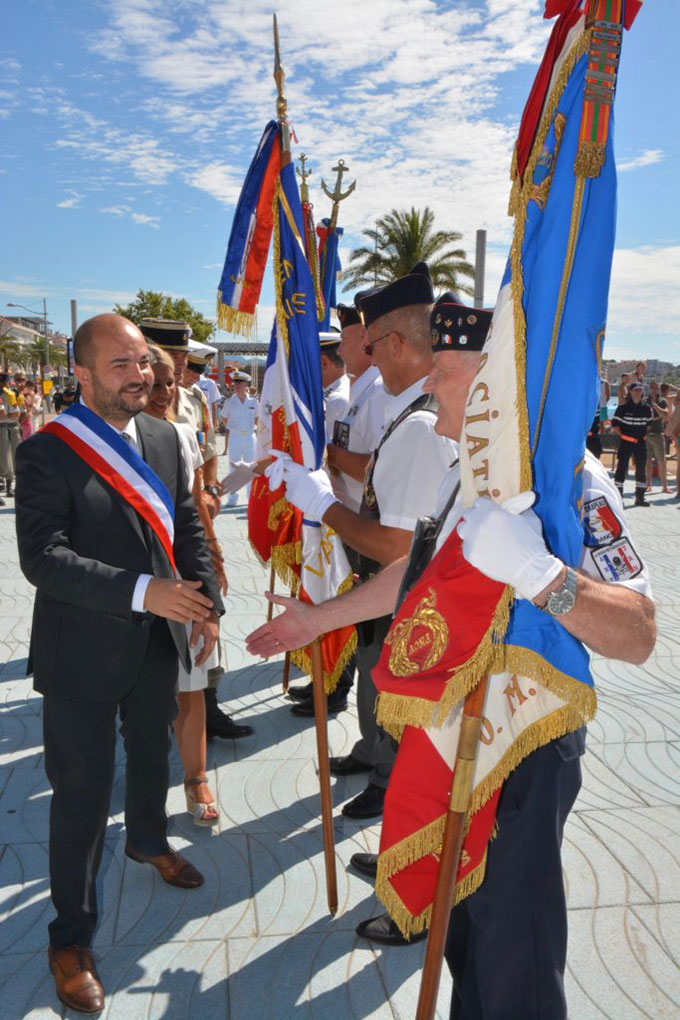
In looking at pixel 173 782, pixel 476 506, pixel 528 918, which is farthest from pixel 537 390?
pixel 173 782

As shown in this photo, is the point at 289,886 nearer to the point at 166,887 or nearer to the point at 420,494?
the point at 166,887

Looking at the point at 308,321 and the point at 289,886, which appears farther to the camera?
the point at 308,321

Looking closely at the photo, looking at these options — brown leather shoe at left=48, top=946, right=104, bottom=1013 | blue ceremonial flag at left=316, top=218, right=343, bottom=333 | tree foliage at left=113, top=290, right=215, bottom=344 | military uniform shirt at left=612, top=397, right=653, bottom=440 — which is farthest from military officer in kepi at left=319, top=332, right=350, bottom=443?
tree foliage at left=113, top=290, right=215, bottom=344

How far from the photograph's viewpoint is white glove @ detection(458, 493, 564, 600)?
1.58 m

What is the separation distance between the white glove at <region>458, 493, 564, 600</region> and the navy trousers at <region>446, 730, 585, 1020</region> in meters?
0.51

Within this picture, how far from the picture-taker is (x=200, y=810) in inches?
141

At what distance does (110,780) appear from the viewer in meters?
2.73

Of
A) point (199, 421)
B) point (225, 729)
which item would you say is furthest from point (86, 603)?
point (199, 421)

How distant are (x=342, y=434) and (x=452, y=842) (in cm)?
370

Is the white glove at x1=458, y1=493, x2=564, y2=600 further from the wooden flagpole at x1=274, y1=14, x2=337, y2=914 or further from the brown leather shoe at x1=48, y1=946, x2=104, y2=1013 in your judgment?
the brown leather shoe at x1=48, y1=946, x2=104, y2=1013

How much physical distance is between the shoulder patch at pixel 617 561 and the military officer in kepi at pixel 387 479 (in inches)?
46.5

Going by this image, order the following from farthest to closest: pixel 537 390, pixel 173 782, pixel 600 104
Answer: pixel 173 782 < pixel 537 390 < pixel 600 104

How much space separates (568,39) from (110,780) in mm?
2653

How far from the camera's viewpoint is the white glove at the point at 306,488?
3305 millimetres
